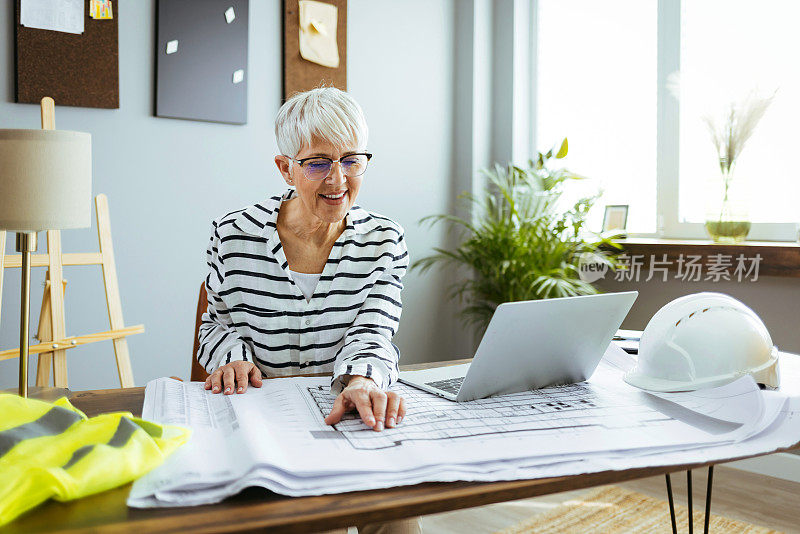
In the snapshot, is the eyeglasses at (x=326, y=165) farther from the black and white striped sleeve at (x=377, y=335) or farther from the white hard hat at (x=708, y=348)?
the white hard hat at (x=708, y=348)

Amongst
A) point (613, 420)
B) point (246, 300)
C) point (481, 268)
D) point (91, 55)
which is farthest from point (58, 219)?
point (481, 268)

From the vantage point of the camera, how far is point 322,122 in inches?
51.9

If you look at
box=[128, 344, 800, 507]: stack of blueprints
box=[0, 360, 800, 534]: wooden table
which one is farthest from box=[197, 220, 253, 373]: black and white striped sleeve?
box=[0, 360, 800, 534]: wooden table

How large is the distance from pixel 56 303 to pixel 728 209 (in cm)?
239

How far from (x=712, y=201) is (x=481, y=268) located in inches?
39.4

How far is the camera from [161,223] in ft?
8.92

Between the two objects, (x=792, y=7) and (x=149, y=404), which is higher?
(x=792, y=7)

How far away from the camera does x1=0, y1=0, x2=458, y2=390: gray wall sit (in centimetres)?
253

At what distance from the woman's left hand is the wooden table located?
0.18 m

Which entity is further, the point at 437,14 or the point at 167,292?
the point at 437,14

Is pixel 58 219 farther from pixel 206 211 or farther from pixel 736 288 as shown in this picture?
pixel 736 288

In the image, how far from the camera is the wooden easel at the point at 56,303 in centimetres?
203

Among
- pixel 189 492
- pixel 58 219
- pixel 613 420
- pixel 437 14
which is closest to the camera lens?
pixel 189 492

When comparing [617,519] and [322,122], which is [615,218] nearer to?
[617,519]
